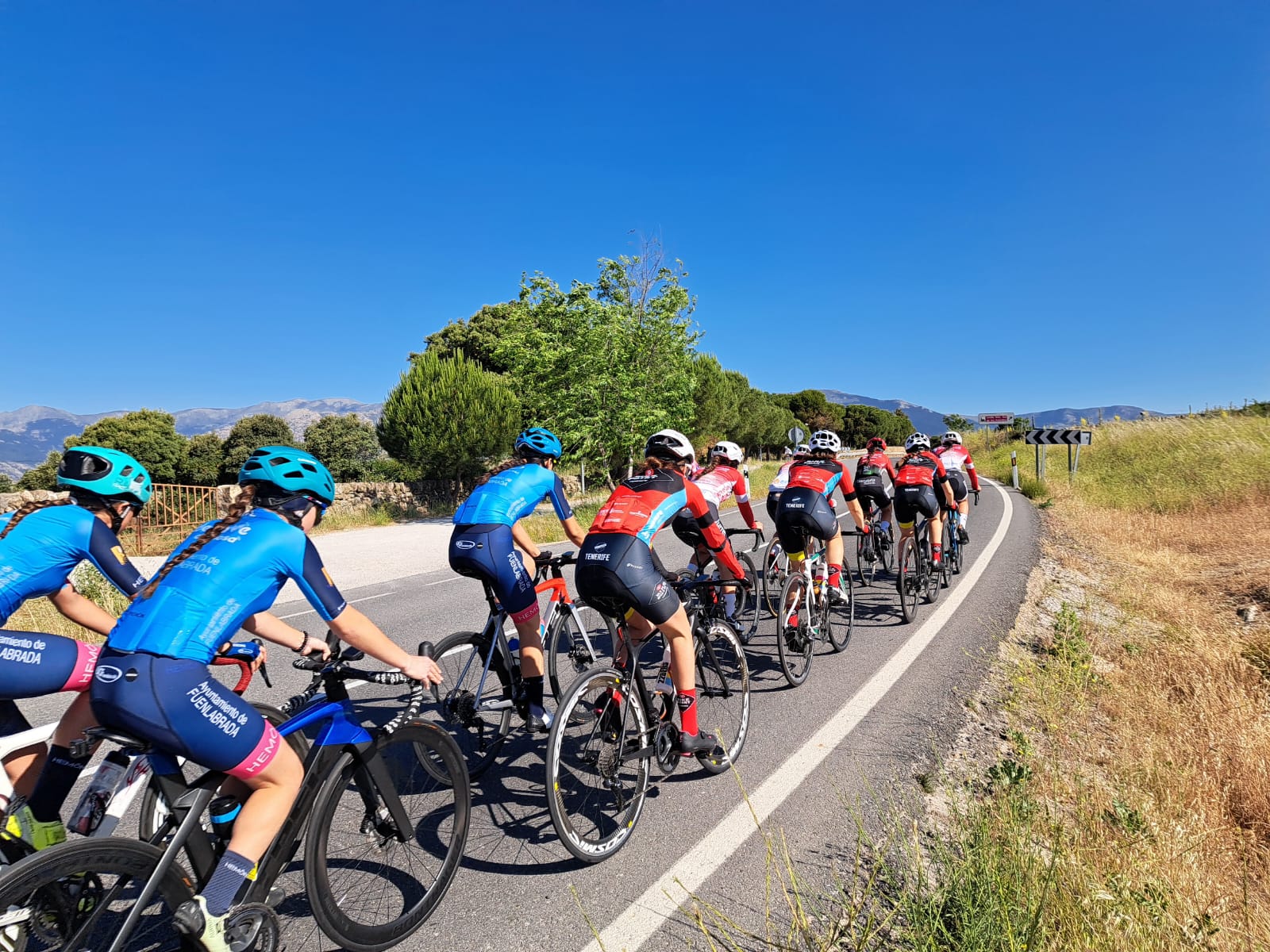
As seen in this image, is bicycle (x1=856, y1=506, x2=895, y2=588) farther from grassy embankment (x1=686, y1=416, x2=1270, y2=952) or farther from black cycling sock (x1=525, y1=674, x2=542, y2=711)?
black cycling sock (x1=525, y1=674, x2=542, y2=711)

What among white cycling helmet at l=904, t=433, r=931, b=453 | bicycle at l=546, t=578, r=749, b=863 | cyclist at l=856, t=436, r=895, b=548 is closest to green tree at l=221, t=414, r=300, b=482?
cyclist at l=856, t=436, r=895, b=548

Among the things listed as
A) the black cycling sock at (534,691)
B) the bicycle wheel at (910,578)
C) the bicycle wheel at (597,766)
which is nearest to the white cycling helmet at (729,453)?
the bicycle wheel at (910,578)

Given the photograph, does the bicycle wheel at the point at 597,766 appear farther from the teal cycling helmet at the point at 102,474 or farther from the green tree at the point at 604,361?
the green tree at the point at 604,361

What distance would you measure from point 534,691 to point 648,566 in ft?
4.60

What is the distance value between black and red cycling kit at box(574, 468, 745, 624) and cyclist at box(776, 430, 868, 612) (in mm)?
2496

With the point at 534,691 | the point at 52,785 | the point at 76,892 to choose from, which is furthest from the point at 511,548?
the point at 76,892

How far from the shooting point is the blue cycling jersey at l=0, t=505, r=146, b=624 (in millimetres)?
3096

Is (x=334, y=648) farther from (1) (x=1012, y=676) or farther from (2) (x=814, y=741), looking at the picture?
(1) (x=1012, y=676)

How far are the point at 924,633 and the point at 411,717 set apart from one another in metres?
6.18

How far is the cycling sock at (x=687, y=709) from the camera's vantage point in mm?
3947

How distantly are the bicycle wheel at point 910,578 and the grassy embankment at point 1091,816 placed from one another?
1115mm

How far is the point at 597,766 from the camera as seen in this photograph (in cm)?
341

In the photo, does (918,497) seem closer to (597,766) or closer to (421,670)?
(597,766)

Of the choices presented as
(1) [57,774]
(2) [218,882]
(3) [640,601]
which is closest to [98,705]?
(2) [218,882]
